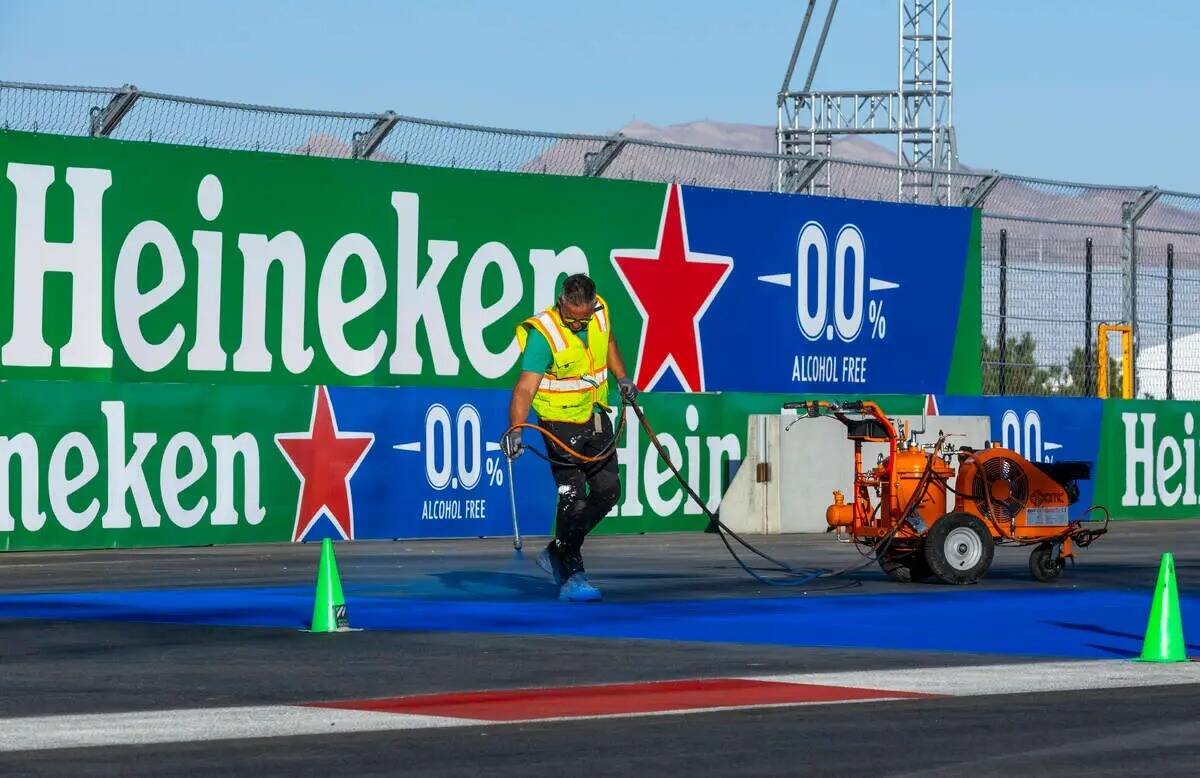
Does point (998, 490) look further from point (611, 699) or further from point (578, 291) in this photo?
point (611, 699)

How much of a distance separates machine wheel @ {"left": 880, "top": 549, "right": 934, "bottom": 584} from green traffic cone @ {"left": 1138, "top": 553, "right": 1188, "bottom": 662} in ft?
18.5

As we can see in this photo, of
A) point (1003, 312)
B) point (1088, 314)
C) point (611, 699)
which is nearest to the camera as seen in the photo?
point (611, 699)

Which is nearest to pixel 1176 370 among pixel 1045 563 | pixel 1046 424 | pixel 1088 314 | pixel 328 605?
pixel 1088 314

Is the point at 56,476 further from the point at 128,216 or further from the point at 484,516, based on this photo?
the point at 484,516

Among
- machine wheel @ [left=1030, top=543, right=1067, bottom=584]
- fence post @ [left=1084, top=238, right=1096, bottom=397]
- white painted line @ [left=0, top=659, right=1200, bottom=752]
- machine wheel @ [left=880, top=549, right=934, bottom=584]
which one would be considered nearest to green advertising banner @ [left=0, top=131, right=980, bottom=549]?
fence post @ [left=1084, top=238, right=1096, bottom=397]

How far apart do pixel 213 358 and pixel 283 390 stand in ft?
2.43

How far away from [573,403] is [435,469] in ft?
27.8

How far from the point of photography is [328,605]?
12633mm

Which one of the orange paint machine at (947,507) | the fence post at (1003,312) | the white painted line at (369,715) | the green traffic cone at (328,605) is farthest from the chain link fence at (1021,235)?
the white painted line at (369,715)

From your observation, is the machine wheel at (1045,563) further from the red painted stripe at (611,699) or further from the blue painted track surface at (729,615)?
the red painted stripe at (611,699)

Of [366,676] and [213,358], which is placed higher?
[213,358]

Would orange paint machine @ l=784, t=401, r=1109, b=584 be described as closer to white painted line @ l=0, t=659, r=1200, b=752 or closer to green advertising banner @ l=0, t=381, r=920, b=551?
white painted line @ l=0, t=659, r=1200, b=752

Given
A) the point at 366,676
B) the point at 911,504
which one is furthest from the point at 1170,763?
the point at 911,504

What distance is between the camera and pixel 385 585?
16562 millimetres
